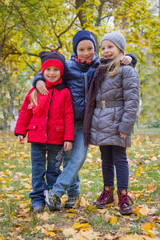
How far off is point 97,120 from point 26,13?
6.91m

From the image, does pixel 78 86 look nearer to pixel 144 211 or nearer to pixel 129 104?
pixel 129 104

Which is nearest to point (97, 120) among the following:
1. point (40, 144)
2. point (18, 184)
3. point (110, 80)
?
point (110, 80)

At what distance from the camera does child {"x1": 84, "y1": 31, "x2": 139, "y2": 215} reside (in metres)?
2.56

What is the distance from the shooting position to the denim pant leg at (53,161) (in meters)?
2.89

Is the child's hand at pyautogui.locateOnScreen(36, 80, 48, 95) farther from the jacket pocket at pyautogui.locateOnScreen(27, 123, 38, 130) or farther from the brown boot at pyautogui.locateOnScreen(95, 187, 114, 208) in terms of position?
the brown boot at pyautogui.locateOnScreen(95, 187, 114, 208)

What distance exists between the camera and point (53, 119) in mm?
2791

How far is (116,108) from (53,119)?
646 millimetres

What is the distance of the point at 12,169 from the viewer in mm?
5293

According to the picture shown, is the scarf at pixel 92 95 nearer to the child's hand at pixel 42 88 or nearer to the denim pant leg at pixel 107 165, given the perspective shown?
the denim pant leg at pixel 107 165

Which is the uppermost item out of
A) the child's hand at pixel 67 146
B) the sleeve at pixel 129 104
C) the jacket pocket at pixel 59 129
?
the sleeve at pixel 129 104

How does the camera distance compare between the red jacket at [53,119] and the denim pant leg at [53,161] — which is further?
the denim pant leg at [53,161]

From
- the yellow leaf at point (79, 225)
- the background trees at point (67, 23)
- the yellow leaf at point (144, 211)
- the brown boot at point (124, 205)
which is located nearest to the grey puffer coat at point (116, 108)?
the brown boot at point (124, 205)

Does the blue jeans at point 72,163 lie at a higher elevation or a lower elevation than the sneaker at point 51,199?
higher

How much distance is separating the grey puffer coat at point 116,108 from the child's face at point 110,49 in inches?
8.4
